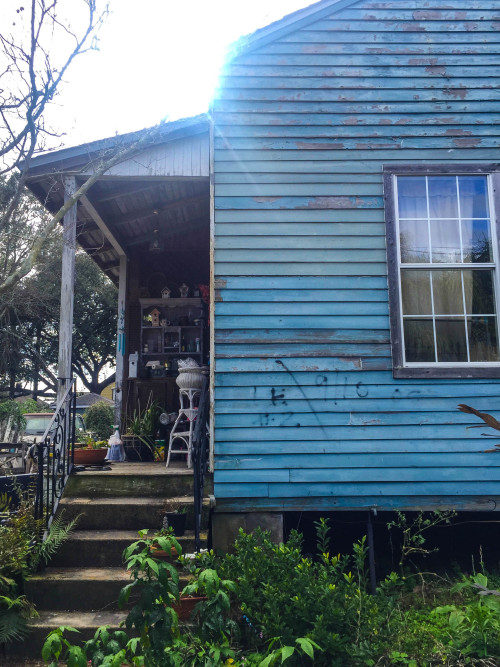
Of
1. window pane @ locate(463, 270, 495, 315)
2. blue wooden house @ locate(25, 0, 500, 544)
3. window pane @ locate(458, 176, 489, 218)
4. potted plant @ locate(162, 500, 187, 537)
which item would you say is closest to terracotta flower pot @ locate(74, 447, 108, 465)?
potted plant @ locate(162, 500, 187, 537)

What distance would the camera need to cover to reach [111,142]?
6.09 m

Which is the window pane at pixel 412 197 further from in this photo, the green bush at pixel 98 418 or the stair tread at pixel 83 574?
the green bush at pixel 98 418

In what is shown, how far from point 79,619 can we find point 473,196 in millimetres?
4691

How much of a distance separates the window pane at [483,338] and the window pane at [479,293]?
8 centimetres

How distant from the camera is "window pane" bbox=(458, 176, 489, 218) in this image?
5.41 meters

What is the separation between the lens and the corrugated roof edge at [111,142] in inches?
237

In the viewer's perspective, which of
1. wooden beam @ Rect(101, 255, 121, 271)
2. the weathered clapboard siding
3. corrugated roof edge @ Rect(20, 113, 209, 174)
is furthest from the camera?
wooden beam @ Rect(101, 255, 121, 271)

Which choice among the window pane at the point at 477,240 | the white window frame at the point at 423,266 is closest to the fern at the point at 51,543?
the white window frame at the point at 423,266

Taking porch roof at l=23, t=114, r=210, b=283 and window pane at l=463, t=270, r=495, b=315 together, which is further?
porch roof at l=23, t=114, r=210, b=283

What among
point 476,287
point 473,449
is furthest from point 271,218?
point 473,449

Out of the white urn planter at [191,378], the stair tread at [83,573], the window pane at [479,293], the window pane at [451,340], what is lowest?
the stair tread at [83,573]

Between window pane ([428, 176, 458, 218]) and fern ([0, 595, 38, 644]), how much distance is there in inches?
176

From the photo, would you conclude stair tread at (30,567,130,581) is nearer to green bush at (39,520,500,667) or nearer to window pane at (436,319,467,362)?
green bush at (39,520,500,667)

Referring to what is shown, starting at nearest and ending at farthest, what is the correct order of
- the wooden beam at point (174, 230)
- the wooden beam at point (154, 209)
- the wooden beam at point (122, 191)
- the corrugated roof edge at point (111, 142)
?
the corrugated roof edge at point (111, 142)
the wooden beam at point (122, 191)
the wooden beam at point (154, 209)
the wooden beam at point (174, 230)
